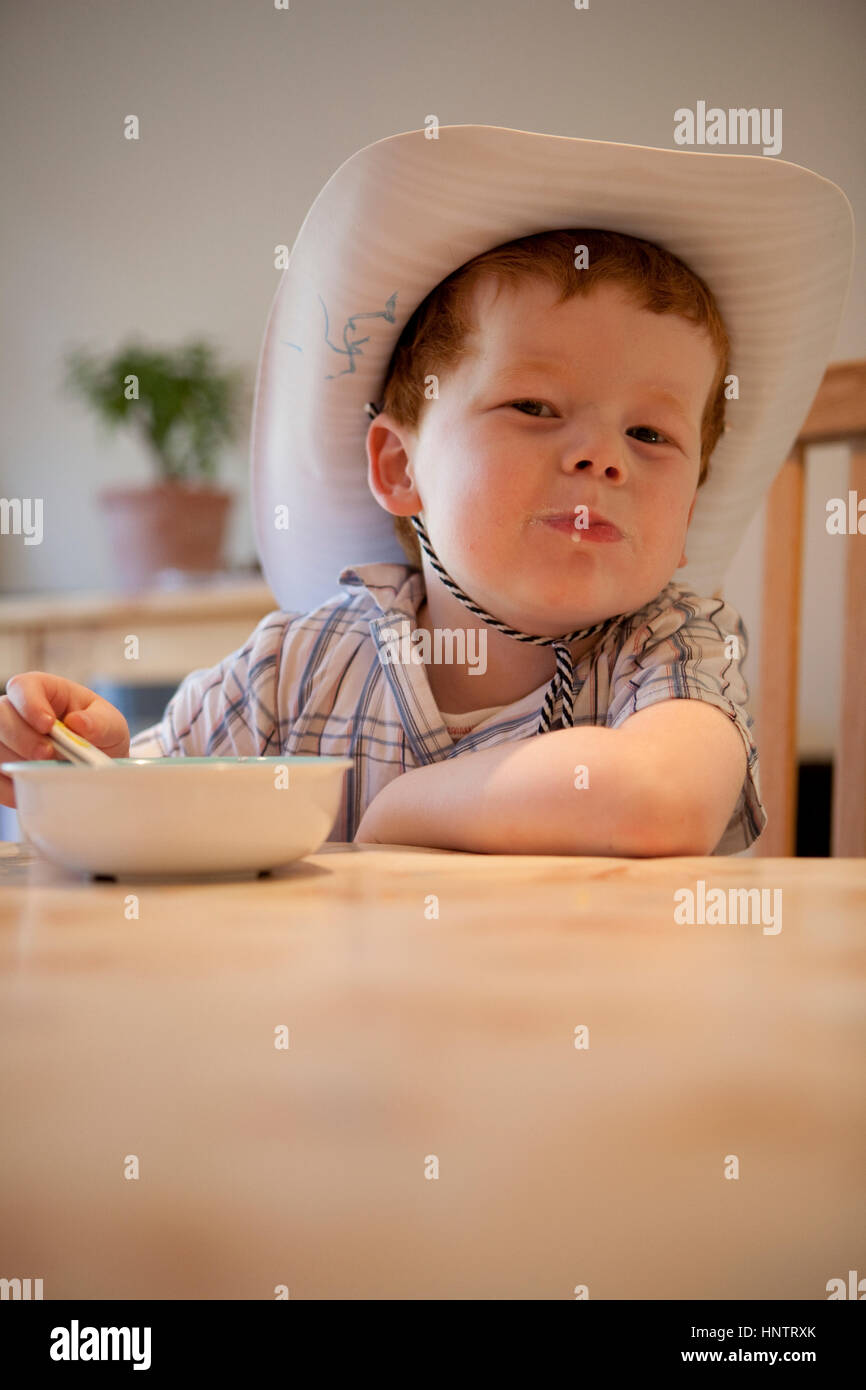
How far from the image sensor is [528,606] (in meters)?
0.89

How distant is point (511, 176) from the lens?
0.80 meters

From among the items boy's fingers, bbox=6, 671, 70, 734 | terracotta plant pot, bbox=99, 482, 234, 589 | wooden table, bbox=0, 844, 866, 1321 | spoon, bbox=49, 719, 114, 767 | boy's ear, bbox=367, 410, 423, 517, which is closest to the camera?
wooden table, bbox=0, 844, 866, 1321

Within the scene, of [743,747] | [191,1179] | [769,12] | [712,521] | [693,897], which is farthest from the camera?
[769,12]

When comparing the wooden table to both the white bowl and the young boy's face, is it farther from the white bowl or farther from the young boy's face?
the young boy's face

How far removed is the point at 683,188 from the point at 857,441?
1.50 feet

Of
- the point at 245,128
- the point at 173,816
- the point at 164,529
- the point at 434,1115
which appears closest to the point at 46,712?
the point at 173,816

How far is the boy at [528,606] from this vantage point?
0.68m

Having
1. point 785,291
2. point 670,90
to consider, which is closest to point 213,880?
point 785,291

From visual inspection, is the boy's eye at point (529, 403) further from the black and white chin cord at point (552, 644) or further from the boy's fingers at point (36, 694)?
the boy's fingers at point (36, 694)

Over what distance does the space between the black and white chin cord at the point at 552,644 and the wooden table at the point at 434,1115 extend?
549 millimetres

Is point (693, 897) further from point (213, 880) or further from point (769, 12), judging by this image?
point (769, 12)

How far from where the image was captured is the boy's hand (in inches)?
30.1

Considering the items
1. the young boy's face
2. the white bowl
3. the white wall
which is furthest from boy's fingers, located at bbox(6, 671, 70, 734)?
the white wall

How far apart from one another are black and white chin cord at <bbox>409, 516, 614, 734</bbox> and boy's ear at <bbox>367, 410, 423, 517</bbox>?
5 cm
